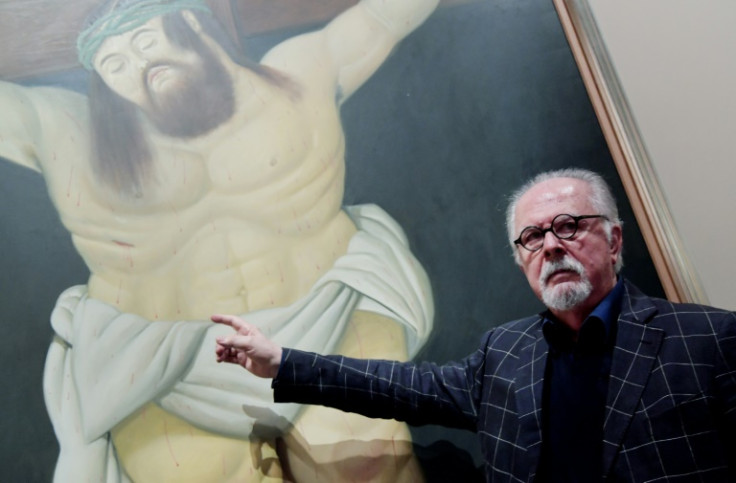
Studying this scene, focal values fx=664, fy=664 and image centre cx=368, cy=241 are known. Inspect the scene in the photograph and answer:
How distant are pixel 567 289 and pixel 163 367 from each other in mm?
872

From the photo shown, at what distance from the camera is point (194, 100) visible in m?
1.67

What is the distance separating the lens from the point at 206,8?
5.79 feet

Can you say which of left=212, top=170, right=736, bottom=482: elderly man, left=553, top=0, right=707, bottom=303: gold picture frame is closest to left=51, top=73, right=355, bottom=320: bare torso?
left=212, top=170, right=736, bottom=482: elderly man

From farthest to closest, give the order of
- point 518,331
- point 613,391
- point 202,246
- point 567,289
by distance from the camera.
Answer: point 202,246
point 518,331
point 567,289
point 613,391

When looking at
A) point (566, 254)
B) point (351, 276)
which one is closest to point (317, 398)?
point (351, 276)

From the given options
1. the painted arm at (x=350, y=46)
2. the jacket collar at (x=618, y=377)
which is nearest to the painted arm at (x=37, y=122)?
the painted arm at (x=350, y=46)

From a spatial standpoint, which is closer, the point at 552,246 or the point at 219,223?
the point at 552,246

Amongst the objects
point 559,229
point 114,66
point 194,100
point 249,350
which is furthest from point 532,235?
point 114,66

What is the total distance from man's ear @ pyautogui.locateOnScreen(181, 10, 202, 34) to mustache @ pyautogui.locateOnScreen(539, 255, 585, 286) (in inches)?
42.4

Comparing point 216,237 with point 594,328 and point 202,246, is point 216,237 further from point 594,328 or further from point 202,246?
point 594,328

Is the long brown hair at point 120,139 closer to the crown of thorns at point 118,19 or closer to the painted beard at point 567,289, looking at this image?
the crown of thorns at point 118,19

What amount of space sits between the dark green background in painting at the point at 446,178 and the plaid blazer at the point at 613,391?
13 centimetres

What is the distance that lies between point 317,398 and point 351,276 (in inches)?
13.0

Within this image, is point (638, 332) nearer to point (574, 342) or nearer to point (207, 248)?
point (574, 342)
